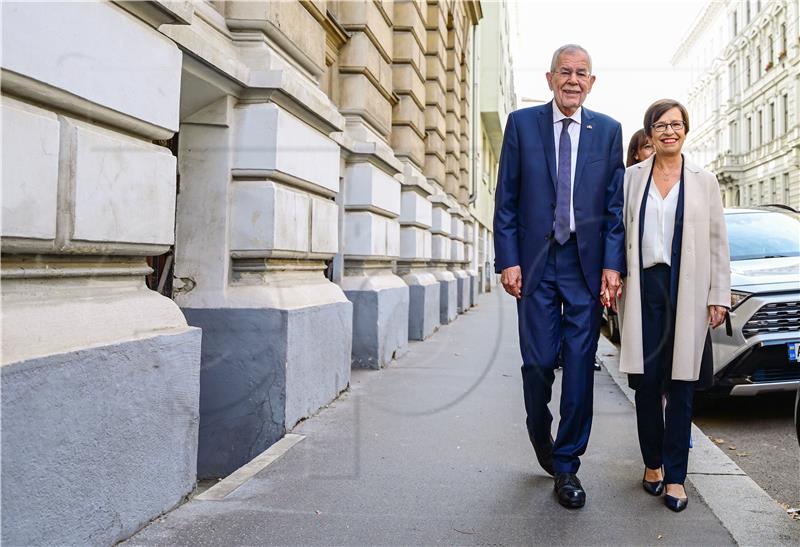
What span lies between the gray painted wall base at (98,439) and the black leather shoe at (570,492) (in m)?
1.66

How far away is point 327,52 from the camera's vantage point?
6.90m

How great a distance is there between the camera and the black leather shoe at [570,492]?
3176mm

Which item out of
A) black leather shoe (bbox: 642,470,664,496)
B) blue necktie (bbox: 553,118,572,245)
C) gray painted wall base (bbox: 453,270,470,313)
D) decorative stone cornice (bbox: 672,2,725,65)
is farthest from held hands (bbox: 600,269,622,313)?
decorative stone cornice (bbox: 672,2,725,65)

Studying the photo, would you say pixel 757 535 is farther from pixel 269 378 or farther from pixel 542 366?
pixel 269 378

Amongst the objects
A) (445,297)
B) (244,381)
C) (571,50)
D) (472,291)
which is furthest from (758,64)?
(244,381)

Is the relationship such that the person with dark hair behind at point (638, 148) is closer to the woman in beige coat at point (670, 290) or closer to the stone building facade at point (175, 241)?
the woman in beige coat at point (670, 290)

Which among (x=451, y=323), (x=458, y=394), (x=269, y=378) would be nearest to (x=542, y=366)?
(x=269, y=378)

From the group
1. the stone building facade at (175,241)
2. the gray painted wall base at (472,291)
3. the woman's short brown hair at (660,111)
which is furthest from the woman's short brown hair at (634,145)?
the gray painted wall base at (472,291)

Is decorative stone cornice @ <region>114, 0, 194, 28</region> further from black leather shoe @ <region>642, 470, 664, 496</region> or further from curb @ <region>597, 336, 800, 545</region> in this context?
curb @ <region>597, 336, 800, 545</region>

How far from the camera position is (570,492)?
320 centimetres

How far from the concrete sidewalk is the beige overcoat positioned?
0.68m

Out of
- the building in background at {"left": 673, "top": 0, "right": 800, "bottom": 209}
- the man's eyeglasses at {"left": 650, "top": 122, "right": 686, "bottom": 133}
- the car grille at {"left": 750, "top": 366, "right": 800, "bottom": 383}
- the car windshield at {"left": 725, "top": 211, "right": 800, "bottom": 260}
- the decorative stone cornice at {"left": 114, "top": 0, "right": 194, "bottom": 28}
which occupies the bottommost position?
the car grille at {"left": 750, "top": 366, "right": 800, "bottom": 383}

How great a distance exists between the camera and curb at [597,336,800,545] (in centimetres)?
290

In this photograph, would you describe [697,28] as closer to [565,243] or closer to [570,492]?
[565,243]
